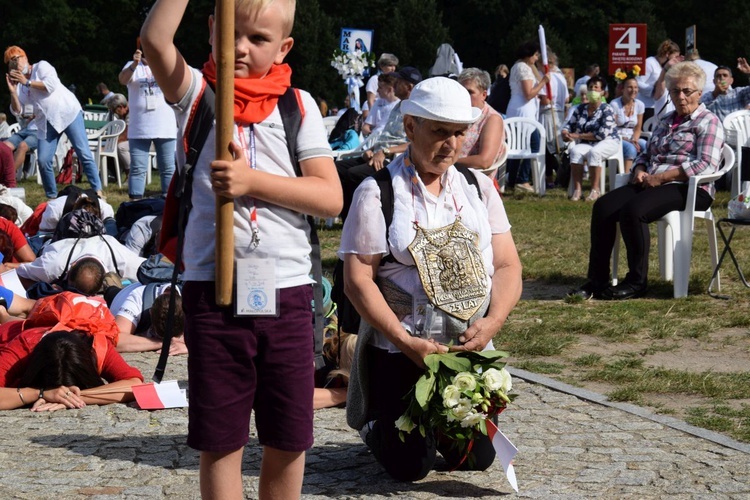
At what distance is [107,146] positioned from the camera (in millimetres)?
20062

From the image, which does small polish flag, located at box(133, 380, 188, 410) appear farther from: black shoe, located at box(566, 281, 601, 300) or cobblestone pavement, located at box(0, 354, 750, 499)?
black shoe, located at box(566, 281, 601, 300)

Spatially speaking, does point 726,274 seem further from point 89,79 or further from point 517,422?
point 89,79

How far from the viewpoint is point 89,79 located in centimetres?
4591

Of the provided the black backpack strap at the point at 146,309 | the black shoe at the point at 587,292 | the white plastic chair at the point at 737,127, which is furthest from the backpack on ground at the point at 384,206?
the white plastic chair at the point at 737,127

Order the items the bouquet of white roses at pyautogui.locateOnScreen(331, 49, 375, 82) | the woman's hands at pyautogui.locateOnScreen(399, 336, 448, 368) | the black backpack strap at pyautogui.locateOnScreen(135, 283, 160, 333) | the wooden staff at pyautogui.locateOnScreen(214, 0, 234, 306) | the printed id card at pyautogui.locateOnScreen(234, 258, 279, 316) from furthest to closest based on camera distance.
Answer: the bouquet of white roses at pyautogui.locateOnScreen(331, 49, 375, 82) → the black backpack strap at pyautogui.locateOnScreen(135, 283, 160, 333) → the woman's hands at pyautogui.locateOnScreen(399, 336, 448, 368) → the printed id card at pyautogui.locateOnScreen(234, 258, 279, 316) → the wooden staff at pyautogui.locateOnScreen(214, 0, 234, 306)

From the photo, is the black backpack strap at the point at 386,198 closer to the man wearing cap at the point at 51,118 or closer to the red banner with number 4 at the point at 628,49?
the man wearing cap at the point at 51,118

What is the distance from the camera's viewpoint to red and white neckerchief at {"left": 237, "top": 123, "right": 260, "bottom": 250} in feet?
10.2

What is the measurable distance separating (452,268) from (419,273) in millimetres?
126

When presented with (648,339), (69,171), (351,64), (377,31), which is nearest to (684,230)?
(648,339)

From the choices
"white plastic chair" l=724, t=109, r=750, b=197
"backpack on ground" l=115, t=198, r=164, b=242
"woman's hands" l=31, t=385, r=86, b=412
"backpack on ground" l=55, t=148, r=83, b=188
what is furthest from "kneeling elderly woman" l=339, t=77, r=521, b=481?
"backpack on ground" l=55, t=148, r=83, b=188

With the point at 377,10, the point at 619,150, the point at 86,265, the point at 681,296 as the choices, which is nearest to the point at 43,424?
the point at 86,265

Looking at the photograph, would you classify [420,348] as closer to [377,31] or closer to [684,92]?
[684,92]

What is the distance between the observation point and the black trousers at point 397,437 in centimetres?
459

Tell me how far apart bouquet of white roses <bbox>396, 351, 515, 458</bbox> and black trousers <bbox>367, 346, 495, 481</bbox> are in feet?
0.38
